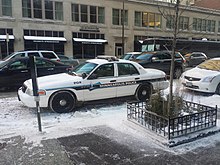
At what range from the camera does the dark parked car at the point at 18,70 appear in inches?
383

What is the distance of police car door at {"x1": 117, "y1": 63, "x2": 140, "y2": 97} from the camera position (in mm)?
7234

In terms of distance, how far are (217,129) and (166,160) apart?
194 centimetres

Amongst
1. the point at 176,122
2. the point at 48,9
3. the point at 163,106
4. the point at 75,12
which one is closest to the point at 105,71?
the point at 163,106

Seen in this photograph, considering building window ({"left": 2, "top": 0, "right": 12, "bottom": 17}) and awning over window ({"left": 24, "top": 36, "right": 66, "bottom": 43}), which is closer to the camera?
building window ({"left": 2, "top": 0, "right": 12, "bottom": 17})

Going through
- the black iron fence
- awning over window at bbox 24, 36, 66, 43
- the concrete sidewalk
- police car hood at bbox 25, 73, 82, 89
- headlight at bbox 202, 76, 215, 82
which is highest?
awning over window at bbox 24, 36, 66, 43

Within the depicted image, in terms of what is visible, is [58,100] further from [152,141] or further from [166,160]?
[166,160]

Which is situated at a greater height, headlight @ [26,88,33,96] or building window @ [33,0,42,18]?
building window @ [33,0,42,18]

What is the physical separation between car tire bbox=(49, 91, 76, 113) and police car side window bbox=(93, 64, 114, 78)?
1.10 metres

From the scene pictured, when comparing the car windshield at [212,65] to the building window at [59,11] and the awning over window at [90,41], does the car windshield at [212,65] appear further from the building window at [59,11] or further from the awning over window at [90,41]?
the building window at [59,11]

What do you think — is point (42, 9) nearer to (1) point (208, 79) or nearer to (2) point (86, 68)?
(2) point (86, 68)

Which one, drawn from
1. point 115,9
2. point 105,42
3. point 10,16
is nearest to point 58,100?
point 10,16

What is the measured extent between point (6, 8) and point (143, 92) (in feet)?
79.3

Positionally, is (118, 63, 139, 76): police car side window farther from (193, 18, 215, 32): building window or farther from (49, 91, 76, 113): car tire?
(193, 18, 215, 32): building window

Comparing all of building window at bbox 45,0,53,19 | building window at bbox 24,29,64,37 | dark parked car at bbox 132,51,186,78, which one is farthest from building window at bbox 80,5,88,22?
dark parked car at bbox 132,51,186,78
